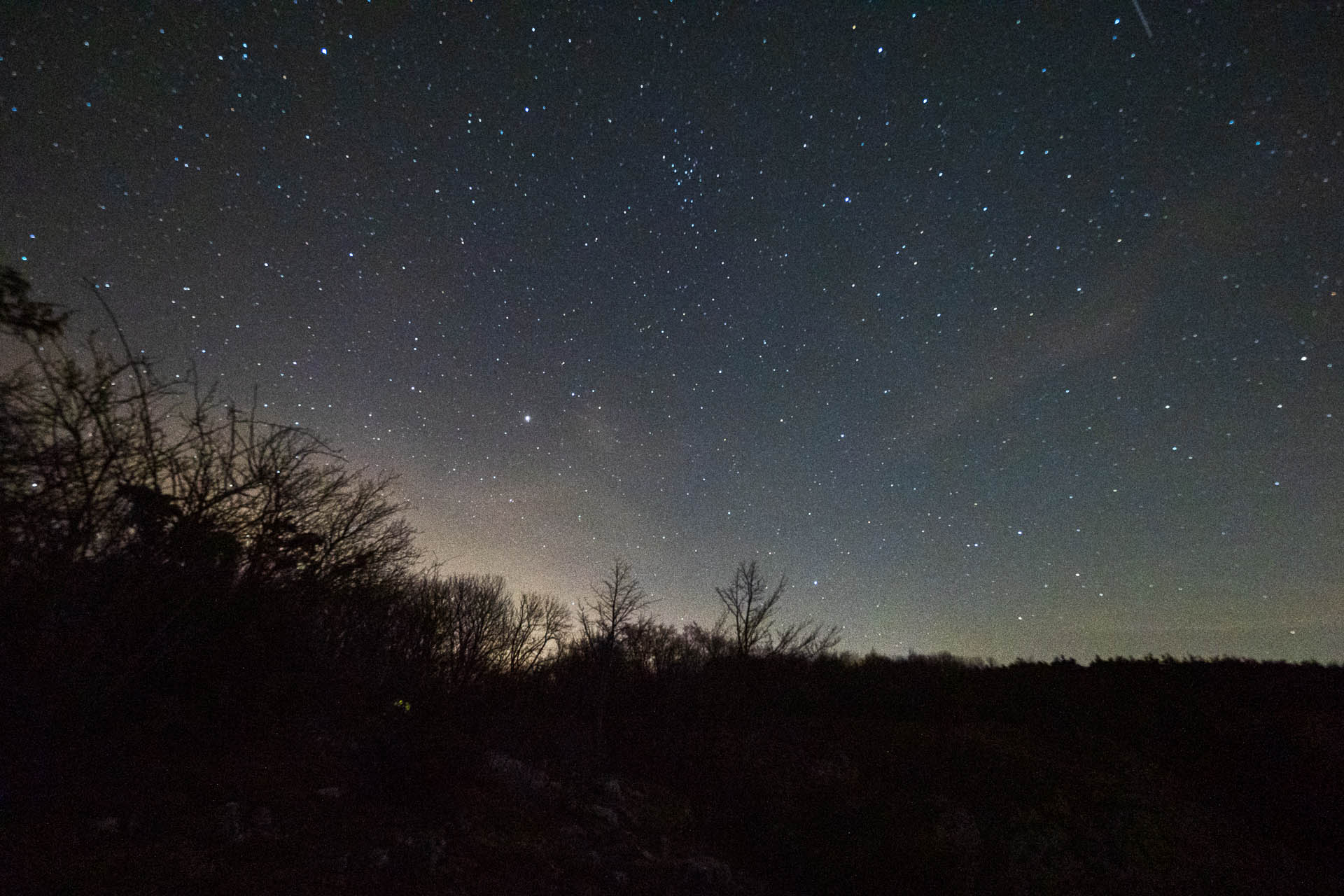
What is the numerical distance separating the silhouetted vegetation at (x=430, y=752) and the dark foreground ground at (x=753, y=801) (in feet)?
0.15

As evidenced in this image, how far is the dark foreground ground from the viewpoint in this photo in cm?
588

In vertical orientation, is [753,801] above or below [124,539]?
below

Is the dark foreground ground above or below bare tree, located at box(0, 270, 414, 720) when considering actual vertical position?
below

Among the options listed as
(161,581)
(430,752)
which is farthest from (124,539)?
(430,752)

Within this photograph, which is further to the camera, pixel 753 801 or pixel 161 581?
pixel 753 801

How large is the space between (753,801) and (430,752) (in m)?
6.23

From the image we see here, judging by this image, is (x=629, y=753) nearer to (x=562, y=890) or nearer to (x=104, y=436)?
(x=562, y=890)

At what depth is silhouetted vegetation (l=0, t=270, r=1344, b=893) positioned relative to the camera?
18.2ft

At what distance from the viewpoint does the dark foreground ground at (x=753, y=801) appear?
232 inches

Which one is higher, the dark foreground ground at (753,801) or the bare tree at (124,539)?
the bare tree at (124,539)

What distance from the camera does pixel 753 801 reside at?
10.5 meters

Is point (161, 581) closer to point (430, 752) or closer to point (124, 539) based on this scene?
point (124, 539)

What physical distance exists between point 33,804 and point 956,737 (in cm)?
1415

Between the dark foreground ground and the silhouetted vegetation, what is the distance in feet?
0.15
